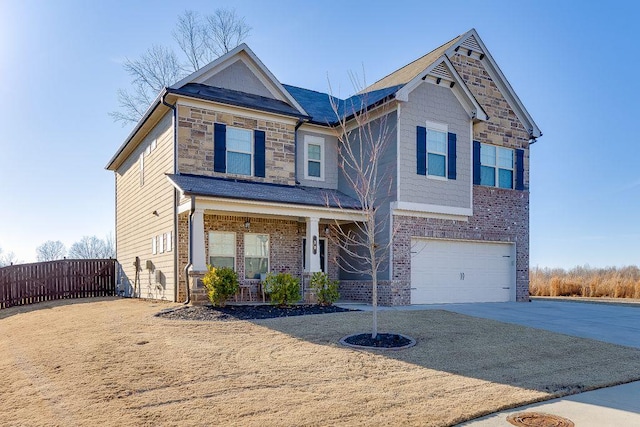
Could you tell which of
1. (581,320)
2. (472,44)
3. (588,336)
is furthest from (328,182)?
(588,336)

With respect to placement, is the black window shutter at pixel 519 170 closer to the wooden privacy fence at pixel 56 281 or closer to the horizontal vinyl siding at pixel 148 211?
the horizontal vinyl siding at pixel 148 211

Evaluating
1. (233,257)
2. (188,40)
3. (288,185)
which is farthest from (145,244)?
(188,40)

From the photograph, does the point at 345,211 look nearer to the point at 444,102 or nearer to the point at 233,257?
the point at 233,257

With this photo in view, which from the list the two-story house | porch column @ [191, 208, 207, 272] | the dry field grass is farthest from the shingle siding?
the dry field grass

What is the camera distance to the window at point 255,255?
14617 millimetres

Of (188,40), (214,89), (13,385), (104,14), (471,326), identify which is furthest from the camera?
(188,40)

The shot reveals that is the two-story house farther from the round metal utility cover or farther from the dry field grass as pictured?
the round metal utility cover

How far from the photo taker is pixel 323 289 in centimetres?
1305

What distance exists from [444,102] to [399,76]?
6.87ft

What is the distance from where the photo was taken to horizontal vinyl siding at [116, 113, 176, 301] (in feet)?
47.2

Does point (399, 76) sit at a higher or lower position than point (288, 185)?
higher

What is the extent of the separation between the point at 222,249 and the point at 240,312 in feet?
11.6

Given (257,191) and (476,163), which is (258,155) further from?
(476,163)

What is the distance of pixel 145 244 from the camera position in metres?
17.0
